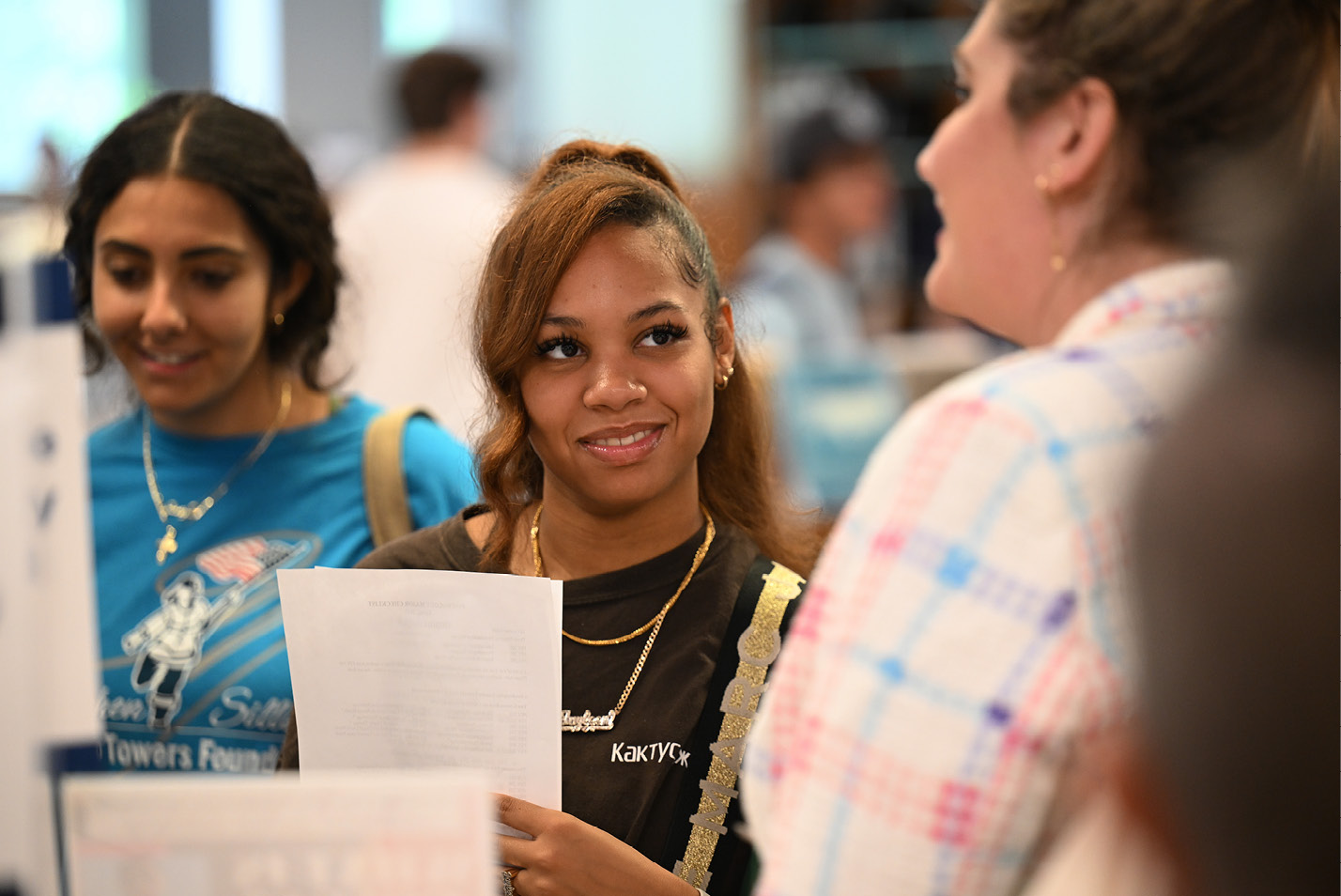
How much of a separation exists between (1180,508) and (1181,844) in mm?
166

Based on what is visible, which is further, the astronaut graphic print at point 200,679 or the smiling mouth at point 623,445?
the astronaut graphic print at point 200,679

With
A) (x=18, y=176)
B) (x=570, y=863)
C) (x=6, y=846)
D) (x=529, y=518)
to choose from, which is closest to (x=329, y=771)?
(x=570, y=863)

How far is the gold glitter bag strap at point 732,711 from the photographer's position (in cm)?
136

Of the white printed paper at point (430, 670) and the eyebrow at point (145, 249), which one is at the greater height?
the eyebrow at point (145, 249)

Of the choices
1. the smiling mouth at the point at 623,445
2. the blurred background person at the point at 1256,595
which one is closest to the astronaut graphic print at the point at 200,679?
the smiling mouth at the point at 623,445

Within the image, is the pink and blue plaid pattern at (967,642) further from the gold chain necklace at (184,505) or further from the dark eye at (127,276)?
the dark eye at (127,276)

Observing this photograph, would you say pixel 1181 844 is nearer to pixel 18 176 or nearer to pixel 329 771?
pixel 329 771

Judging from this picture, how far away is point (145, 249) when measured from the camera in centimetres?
189

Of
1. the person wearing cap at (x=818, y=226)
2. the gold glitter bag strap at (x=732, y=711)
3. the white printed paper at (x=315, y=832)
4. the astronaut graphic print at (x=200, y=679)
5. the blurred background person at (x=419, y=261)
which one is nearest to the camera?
the white printed paper at (x=315, y=832)

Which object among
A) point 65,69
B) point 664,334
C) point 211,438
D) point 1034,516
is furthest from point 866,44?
point 1034,516

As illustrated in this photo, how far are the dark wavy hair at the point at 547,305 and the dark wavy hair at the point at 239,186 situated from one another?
0.57 metres

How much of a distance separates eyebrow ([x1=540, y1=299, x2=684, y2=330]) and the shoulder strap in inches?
21.1

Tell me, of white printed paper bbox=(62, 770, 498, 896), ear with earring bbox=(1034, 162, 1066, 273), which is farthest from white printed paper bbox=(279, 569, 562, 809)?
ear with earring bbox=(1034, 162, 1066, 273)

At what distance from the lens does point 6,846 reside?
2.60ft
